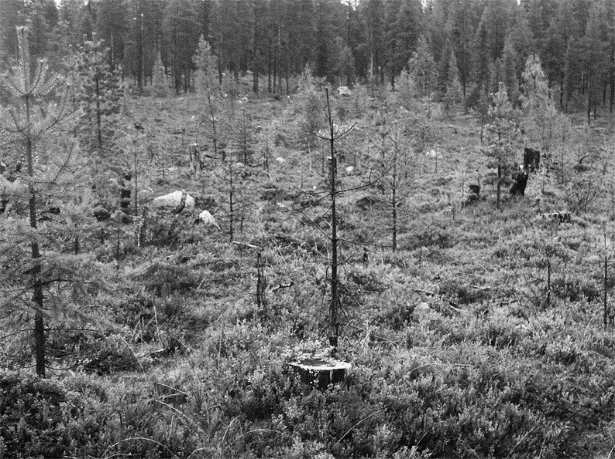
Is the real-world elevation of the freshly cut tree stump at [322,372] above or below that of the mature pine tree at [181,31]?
below

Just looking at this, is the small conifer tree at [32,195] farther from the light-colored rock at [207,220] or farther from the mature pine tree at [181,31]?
the mature pine tree at [181,31]

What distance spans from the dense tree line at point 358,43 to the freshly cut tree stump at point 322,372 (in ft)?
174

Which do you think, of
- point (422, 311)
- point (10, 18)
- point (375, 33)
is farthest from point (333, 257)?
point (375, 33)

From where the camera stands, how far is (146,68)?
2729 inches

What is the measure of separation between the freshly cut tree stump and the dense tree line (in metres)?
53.1

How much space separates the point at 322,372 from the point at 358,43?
71.0m

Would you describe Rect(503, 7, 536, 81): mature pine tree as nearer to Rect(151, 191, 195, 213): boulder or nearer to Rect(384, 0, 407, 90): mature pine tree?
Rect(384, 0, 407, 90): mature pine tree

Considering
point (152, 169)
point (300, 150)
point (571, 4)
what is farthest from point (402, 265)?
point (571, 4)

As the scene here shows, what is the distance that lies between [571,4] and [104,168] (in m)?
73.0

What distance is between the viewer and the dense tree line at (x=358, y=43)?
60.6m

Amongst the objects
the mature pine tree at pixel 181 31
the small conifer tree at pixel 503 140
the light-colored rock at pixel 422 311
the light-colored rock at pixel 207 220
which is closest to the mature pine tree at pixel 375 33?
the mature pine tree at pixel 181 31

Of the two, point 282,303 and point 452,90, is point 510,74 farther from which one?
point 282,303

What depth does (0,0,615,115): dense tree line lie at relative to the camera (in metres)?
60.6

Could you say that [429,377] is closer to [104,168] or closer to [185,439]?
[185,439]
